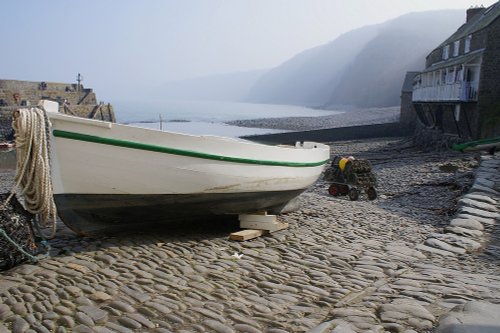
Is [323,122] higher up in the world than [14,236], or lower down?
lower down

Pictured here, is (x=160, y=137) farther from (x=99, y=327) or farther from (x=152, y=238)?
(x=99, y=327)

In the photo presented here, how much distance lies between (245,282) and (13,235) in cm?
286

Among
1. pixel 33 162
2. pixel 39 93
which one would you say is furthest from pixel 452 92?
pixel 39 93

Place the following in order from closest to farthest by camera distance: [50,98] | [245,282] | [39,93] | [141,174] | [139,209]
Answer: [245,282] → [141,174] → [139,209] → [39,93] → [50,98]

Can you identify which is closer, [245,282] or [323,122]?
[245,282]

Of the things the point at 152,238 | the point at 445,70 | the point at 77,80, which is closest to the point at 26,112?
the point at 152,238

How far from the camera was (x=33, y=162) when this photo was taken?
579cm

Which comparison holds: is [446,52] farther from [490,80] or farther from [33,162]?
[33,162]

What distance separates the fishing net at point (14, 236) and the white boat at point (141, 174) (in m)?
0.57

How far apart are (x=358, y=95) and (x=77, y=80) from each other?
14853cm

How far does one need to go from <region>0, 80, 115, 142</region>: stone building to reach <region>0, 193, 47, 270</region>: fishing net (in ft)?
122

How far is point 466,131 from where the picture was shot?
29.1 meters

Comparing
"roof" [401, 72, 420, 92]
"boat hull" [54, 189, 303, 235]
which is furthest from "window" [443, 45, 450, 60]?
"boat hull" [54, 189, 303, 235]

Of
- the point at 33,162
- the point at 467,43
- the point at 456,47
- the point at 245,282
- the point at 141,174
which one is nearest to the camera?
the point at 245,282
